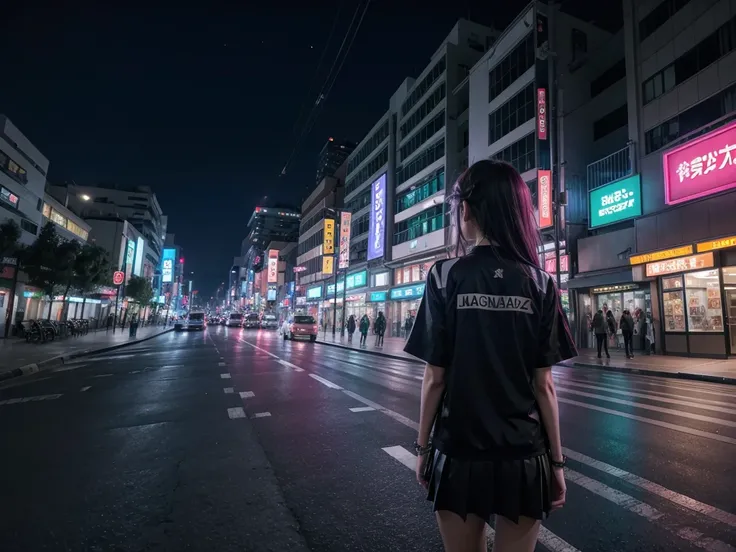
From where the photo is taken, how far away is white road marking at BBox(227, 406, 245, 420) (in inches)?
262

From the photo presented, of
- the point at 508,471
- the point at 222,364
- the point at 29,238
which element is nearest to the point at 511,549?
the point at 508,471

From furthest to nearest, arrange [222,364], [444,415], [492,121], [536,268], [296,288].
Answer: [296,288] → [492,121] → [222,364] → [536,268] → [444,415]

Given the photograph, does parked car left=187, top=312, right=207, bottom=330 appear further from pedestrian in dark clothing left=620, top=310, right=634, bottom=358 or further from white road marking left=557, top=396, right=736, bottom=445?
white road marking left=557, top=396, right=736, bottom=445

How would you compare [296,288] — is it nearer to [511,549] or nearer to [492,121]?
[492,121]

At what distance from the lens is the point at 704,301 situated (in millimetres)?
16453

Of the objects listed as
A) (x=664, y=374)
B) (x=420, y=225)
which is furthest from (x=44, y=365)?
(x=420, y=225)

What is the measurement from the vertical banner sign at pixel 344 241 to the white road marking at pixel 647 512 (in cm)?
4107

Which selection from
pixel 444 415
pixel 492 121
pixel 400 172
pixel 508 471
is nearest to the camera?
pixel 508 471

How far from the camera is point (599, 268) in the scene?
71.9ft

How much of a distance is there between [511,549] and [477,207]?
136 cm

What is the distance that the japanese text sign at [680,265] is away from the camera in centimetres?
1594

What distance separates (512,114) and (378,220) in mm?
17068

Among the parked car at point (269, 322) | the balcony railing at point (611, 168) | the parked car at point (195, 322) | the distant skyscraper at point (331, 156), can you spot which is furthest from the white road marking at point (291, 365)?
the distant skyscraper at point (331, 156)

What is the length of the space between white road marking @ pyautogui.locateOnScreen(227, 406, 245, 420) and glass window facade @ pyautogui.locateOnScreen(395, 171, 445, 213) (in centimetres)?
2888
